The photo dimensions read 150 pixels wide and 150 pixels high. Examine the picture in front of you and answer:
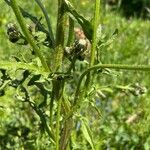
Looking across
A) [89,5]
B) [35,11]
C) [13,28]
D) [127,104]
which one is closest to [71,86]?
[127,104]

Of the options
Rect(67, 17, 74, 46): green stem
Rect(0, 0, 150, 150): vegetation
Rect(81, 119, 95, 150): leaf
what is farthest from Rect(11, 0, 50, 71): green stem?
Rect(81, 119, 95, 150): leaf

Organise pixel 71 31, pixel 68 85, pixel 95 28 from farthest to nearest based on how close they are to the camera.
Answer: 1. pixel 68 85
2. pixel 71 31
3. pixel 95 28

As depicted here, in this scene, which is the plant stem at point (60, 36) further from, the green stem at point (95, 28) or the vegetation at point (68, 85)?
the green stem at point (95, 28)

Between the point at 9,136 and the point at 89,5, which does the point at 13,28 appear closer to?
the point at 9,136

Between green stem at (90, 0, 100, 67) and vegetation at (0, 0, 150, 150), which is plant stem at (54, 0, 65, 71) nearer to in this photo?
vegetation at (0, 0, 150, 150)

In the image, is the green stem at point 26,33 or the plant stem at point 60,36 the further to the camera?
the plant stem at point 60,36

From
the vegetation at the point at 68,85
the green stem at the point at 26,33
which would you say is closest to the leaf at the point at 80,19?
the vegetation at the point at 68,85

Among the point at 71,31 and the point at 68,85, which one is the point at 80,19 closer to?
the point at 71,31

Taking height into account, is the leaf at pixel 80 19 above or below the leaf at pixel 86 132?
above

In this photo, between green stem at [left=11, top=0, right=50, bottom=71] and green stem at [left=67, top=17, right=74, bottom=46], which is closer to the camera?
green stem at [left=11, top=0, right=50, bottom=71]

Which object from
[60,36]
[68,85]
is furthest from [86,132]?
[68,85]
